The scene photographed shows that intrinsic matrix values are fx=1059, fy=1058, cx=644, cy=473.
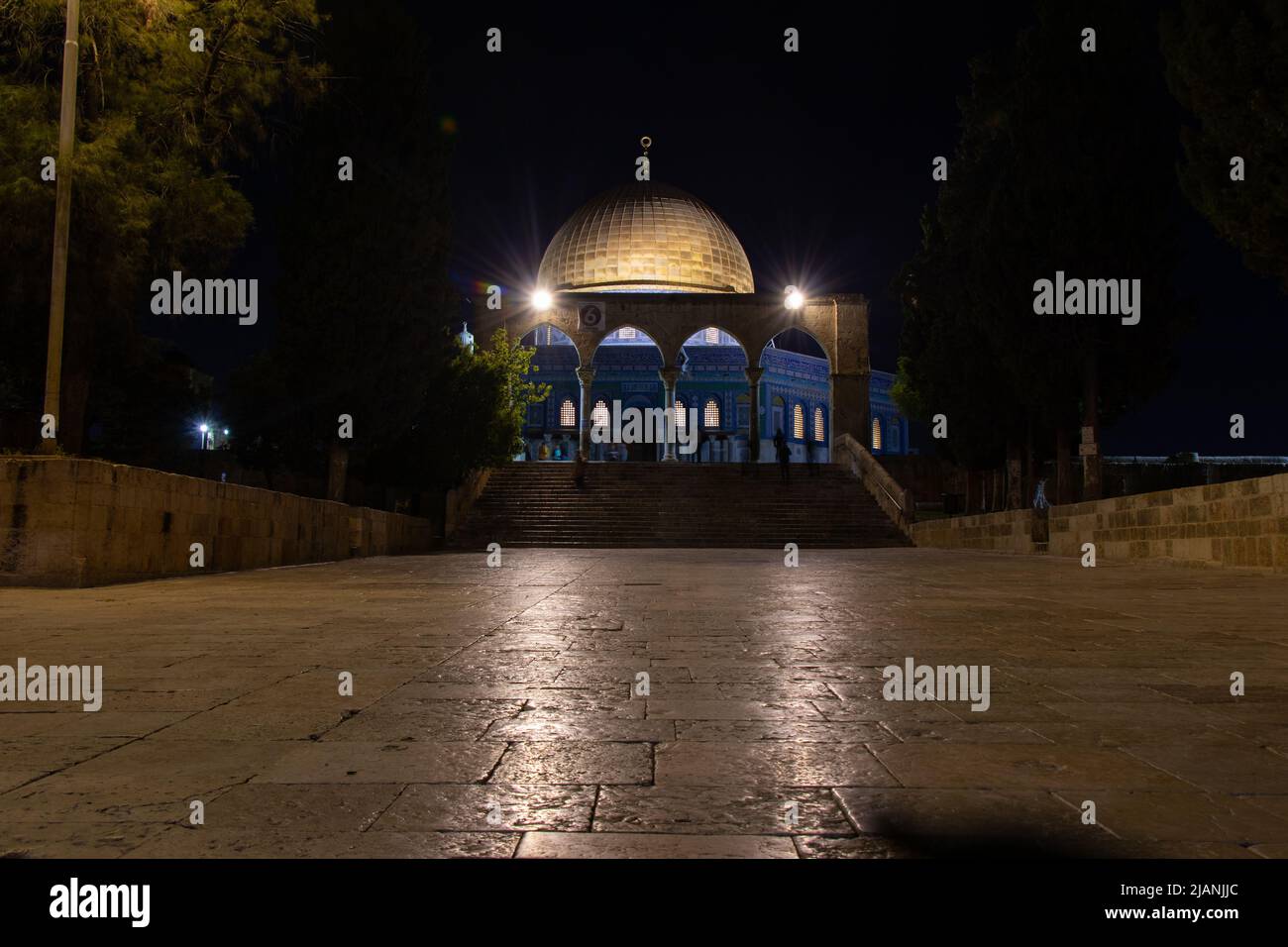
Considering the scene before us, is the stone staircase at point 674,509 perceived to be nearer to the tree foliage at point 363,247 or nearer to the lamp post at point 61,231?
the tree foliage at point 363,247

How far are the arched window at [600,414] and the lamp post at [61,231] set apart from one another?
45.6 meters

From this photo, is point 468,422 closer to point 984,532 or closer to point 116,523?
point 984,532

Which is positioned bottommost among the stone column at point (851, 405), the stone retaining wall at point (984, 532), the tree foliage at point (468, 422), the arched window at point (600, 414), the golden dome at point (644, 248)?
the stone retaining wall at point (984, 532)

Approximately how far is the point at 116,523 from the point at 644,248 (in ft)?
137

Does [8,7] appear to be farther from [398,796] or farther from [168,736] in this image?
[398,796]

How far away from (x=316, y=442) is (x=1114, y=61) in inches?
672

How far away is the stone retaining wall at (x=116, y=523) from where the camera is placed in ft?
28.5

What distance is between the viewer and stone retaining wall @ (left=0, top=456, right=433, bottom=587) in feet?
28.5

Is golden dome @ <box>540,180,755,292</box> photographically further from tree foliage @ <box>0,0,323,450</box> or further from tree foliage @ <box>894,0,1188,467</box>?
tree foliage @ <box>0,0,323,450</box>

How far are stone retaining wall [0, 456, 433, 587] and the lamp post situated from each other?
40.0 inches

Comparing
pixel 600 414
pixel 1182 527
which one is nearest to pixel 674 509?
pixel 1182 527

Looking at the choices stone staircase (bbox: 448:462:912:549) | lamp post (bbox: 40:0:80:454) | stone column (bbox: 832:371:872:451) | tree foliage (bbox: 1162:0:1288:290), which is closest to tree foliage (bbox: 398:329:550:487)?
stone staircase (bbox: 448:462:912:549)

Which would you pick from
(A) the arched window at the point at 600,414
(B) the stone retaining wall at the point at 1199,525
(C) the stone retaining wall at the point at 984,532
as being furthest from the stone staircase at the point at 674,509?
(A) the arched window at the point at 600,414

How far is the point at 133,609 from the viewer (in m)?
6.96
